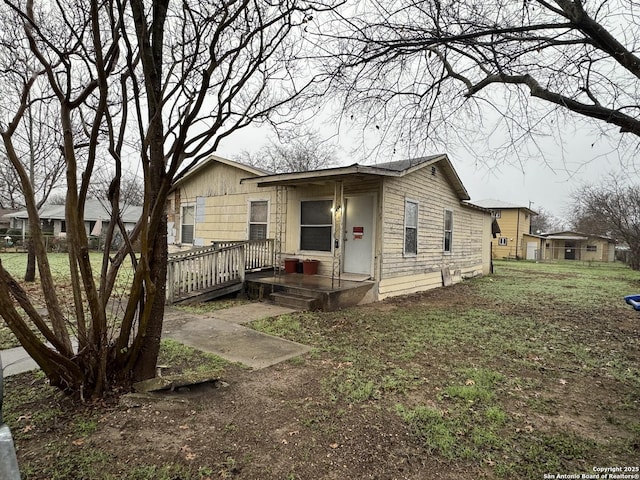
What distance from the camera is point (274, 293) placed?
7.71 meters

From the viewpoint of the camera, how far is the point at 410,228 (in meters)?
9.52

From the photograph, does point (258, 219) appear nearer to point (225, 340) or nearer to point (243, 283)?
point (243, 283)

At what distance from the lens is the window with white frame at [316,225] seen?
347 inches

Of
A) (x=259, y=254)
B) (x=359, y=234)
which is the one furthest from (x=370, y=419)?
(x=259, y=254)

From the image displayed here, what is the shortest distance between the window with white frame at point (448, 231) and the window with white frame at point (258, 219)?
238 inches

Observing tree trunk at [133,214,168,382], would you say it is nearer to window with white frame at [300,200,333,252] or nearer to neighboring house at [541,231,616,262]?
window with white frame at [300,200,333,252]

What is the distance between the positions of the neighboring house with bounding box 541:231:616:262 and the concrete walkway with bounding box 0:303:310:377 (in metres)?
36.7

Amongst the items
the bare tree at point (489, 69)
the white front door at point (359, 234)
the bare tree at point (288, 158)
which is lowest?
the white front door at point (359, 234)

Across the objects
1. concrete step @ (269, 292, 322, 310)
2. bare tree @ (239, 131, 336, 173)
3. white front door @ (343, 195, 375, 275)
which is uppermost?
bare tree @ (239, 131, 336, 173)

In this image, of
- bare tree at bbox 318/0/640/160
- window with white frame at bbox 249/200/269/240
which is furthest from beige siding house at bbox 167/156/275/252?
bare tree at bbox 318/0/640/160

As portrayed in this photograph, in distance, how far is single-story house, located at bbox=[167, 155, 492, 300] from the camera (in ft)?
27.0

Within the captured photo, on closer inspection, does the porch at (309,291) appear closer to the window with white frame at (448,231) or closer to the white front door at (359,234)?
the white front door at (359,234)

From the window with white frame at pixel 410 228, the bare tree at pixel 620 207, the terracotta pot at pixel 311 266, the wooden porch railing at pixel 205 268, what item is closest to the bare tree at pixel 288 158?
the bare tree at pixel 620 207

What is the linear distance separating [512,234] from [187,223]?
28.3 m
